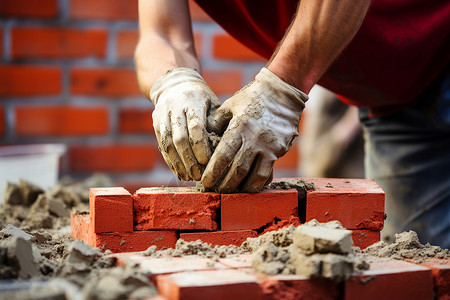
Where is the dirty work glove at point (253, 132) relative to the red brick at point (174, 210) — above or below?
above

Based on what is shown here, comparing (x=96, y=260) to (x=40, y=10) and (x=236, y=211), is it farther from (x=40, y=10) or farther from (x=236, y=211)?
(x=40, y=10)

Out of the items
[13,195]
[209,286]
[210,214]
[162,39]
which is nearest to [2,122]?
[13,195]

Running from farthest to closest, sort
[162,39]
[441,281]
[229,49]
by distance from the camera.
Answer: [229,49]
[162,39]
[441,281]

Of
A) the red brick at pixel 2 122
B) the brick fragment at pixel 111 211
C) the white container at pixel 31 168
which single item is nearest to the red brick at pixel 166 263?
the brick fragment at pixel 111 211

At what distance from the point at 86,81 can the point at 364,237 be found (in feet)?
8.21

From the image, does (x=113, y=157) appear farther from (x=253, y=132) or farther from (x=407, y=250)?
(x=407, y=250)

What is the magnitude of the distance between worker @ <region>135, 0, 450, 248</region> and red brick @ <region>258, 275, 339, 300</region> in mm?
470

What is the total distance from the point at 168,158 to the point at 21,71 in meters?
2.27

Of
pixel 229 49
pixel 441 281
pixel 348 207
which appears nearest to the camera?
pixel 441 281

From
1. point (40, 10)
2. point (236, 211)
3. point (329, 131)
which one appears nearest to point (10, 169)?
point (40, 10)

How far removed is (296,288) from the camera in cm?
133

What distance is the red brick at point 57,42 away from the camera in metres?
3.67

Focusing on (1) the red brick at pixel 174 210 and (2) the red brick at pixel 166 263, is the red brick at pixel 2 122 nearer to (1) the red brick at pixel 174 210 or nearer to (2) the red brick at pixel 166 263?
(1) the red brick at pixel 174 210

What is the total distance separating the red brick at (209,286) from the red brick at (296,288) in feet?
0.09
